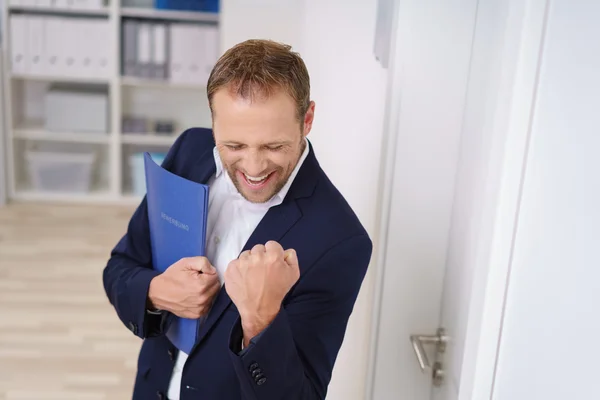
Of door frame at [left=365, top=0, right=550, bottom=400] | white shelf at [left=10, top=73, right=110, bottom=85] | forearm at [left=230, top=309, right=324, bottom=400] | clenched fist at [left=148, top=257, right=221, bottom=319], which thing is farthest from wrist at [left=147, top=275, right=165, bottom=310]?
white shelf at [left=10, top=73, right=110, bottom=85]

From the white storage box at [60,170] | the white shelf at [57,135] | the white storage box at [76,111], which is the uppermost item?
the white storage box at [76,111]

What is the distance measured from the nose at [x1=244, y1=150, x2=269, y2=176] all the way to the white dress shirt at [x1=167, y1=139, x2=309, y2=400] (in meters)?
0.15

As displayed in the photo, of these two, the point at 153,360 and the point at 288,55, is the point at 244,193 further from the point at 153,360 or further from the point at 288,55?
the point at 153,360

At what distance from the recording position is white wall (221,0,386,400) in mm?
2023

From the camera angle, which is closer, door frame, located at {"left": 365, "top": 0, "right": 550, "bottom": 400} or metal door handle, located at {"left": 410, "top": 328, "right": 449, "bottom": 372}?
door frame, located at {"left": 365, "top": 0, "right": 550, "bottom": 400}

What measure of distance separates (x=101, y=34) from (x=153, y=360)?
373cm

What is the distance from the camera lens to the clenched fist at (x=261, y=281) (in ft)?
4.11

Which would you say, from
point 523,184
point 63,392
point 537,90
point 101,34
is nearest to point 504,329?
point 523,184

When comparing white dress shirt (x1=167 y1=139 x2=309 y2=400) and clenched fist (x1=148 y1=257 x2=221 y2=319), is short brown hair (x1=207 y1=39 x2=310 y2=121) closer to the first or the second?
white dress shirt (x1=167 y1=139 x2=309 y2=400)

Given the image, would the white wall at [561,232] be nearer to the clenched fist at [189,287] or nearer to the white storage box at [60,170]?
the clenched fist at [189,287]

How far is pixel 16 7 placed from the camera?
490 cm

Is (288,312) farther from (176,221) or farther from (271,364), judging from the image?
(176,221)

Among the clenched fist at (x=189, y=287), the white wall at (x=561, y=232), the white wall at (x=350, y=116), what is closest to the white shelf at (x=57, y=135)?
the white wall at (x=350, y=116)

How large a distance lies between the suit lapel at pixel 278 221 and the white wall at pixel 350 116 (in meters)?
0.52
